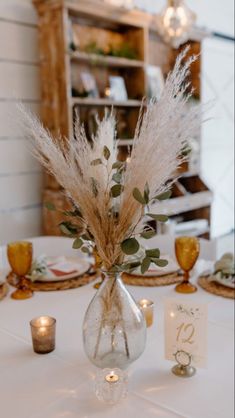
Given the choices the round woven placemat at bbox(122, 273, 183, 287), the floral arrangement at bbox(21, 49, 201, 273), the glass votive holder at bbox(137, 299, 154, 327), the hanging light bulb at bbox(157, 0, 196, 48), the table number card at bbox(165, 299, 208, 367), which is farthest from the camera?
the hanging light bulb at bbox(157, 0, 196, 48)

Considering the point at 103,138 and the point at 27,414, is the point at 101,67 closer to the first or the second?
the point at 103,138

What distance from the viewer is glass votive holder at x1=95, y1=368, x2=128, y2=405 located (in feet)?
2.69

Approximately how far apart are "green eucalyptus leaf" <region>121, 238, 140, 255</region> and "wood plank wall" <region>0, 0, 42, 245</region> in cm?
197

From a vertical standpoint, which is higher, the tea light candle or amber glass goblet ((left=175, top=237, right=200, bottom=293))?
amber glass goblet ((left=175, top=237, right=200, bottom=293))

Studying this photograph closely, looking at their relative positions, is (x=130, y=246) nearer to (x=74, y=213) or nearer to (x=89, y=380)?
(x=74, y=213)

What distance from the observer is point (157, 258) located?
0.83 meters

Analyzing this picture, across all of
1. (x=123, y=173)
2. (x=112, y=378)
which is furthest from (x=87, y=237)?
(x=112, y=378)

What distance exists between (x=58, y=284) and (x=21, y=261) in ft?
0.51

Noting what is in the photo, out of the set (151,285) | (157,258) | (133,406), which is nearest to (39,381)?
(133,406)

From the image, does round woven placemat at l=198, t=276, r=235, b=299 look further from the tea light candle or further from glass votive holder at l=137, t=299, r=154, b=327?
the tea light candle

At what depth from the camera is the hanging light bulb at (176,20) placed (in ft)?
8.10

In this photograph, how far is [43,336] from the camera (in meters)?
1.00

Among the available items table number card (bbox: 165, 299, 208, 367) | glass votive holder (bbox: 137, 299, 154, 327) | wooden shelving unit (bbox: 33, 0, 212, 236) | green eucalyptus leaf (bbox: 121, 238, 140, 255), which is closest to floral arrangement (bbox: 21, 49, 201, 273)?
green eucalyptus leaf (bbox: 121, 238, 140, 255)

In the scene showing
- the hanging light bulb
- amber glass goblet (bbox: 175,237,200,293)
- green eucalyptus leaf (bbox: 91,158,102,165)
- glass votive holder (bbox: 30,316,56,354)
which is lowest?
glass votive holder (bbox: 30,316,56,354)
